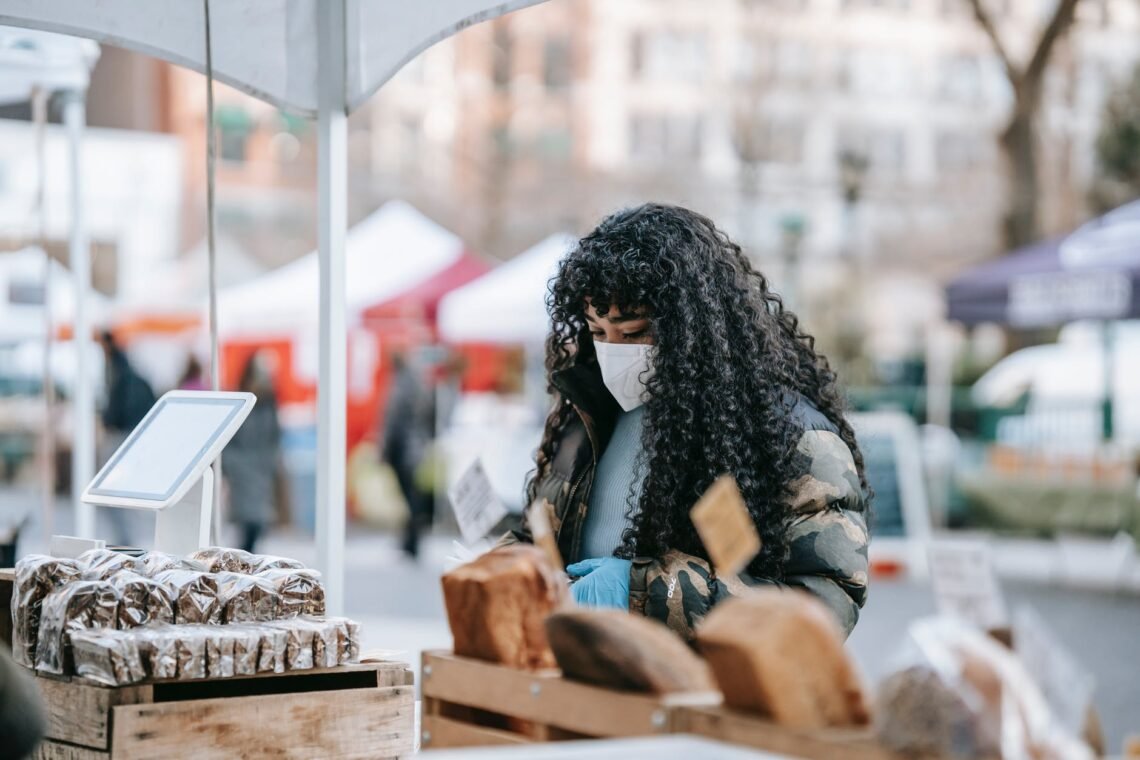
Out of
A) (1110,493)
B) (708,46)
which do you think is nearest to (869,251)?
(708,46)

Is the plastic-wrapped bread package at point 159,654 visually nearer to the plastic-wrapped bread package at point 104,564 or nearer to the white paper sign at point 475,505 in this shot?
the plastic-wrapped bread package at point 104,564

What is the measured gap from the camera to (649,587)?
2674 mm

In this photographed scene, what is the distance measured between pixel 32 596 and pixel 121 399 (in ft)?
31.7

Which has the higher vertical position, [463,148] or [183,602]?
[463,148]

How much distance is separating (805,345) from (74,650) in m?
1.53

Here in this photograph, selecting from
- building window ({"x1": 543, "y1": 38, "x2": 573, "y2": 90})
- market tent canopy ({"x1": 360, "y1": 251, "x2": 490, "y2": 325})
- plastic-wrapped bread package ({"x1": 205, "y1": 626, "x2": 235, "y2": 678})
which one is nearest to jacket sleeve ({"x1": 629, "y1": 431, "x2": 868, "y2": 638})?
plastic-wrapped bread package ({"x1": 205, "y1": 626, "x2": 235, "y2": 678})

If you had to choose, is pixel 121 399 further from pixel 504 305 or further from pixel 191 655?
pixel 191 655

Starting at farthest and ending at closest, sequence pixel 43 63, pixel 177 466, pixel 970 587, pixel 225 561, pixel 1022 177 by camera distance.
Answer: pixel 1022 177, pixel 43 63, pixel 177 466, pixel 225 561, pixel 970 587

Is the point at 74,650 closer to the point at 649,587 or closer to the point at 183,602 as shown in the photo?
the point at 183,602

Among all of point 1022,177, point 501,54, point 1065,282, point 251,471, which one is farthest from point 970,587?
point 501,54

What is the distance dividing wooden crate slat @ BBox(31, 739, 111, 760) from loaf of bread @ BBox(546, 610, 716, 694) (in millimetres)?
889

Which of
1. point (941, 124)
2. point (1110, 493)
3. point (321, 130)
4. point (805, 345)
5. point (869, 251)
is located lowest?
point (1110, 493)

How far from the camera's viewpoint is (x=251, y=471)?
11.7m

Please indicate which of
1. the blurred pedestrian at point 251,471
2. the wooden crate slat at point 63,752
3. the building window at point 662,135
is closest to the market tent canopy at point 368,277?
the blurred pedestrian at point 251,471
